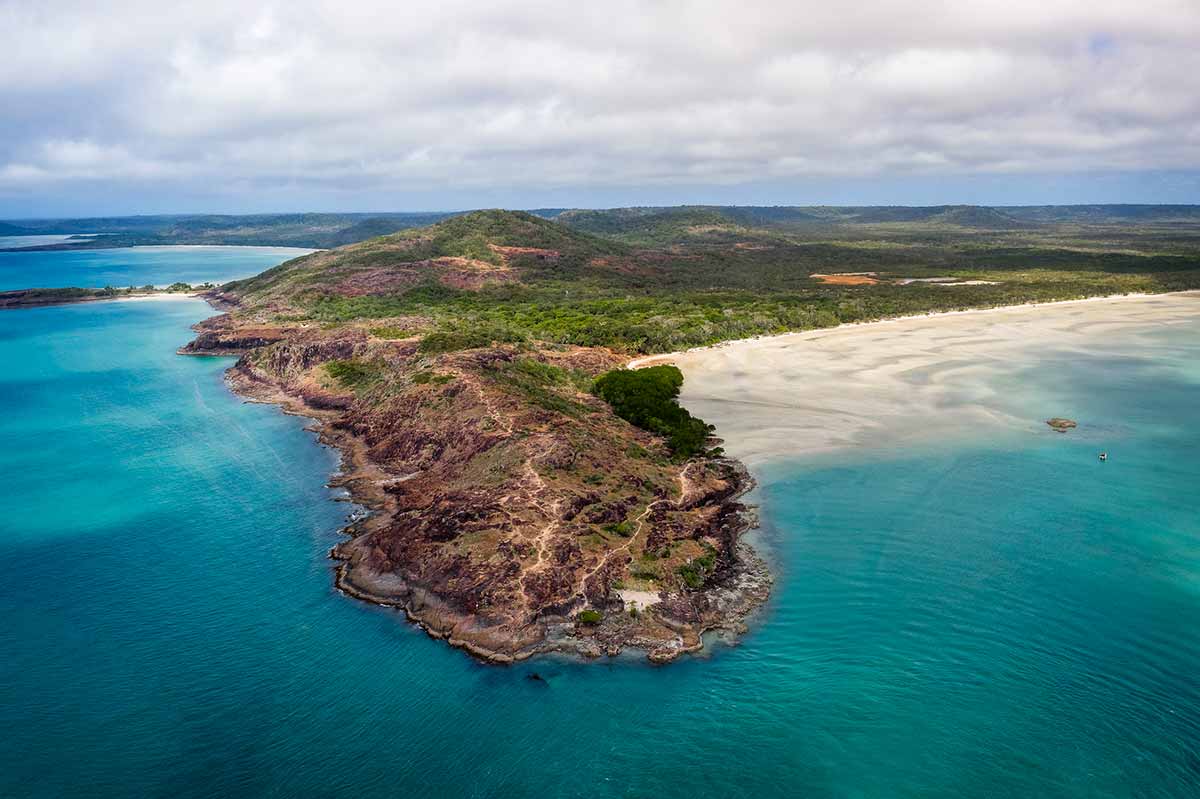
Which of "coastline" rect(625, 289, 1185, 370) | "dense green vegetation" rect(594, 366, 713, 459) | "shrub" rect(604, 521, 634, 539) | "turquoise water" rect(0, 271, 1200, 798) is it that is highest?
"coastline" rect(625, 289, 1185, 370)

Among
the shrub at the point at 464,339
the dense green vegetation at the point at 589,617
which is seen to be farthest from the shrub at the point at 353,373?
the dense green vegetation at the point at 589,617

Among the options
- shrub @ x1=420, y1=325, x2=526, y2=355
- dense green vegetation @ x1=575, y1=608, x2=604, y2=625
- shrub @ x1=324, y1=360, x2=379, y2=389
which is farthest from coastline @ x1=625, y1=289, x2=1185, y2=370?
dense green vegetation @ x1=575, y1=608, x2=604, y2=625

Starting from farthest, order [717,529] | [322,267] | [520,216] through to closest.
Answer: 1. [520,216]
2. [322,267]
3. [717,529]

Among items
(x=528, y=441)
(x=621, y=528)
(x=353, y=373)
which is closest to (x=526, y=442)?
(x=528, y=441)

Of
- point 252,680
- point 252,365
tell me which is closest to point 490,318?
point 252,365

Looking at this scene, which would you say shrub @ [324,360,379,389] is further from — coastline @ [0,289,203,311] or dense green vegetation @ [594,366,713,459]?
coastline @ [0,289,203,311]

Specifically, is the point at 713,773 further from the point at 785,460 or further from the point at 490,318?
the point at 490,318
